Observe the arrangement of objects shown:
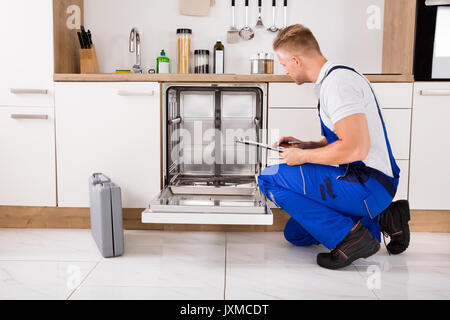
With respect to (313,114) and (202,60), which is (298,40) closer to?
(313,114)

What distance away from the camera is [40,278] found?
67.9 inches

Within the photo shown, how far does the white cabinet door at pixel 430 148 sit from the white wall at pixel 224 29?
566 mm

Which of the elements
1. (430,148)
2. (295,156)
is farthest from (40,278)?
(430,148)

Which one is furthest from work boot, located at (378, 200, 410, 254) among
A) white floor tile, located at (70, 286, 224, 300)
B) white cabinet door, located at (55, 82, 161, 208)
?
white cabinet door, located at (55, 82, 161, 208)

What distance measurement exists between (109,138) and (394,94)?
1530 mm

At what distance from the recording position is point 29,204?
2.46 metres

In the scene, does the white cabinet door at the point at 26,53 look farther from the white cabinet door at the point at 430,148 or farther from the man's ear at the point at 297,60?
the white cabinet door at the point at 430,148

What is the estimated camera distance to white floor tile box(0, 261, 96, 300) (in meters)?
1.57

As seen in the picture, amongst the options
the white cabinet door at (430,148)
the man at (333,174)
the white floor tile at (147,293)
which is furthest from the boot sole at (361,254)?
the white cabinet door at (430,148)

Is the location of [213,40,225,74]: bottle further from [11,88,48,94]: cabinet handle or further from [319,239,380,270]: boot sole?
[319,239,380,270]: boot sole

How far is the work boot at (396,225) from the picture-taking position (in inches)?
81.8
